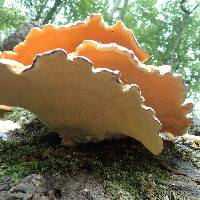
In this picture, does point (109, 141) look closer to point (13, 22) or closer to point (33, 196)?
point (33, 196)

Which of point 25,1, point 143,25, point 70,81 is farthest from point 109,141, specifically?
point 143,25

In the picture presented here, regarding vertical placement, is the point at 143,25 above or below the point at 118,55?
above

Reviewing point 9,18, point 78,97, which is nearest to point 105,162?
point 78,97

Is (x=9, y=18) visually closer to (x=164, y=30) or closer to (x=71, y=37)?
(x=164, y=30)

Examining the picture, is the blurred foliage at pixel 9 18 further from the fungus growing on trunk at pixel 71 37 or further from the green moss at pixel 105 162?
the green moss at pixel 105 162

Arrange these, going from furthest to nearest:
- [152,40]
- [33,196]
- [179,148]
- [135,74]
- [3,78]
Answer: [152,40] < [179,148] < [135,74] < [3,78] < [33,196]

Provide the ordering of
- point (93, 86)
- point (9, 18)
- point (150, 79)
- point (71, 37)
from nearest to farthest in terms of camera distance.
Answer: point (93, 86) → point (150, 79) → point (71, 37) → point (9, 18)

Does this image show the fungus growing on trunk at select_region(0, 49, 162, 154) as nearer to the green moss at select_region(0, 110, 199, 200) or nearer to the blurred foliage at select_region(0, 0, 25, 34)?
the green moss at select_region(0, 110, 199, 200)
